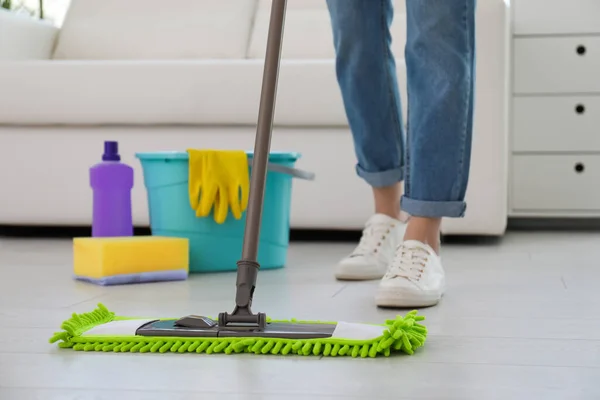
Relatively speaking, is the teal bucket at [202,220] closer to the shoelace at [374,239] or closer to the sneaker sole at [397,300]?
the shoelace at [374,239]

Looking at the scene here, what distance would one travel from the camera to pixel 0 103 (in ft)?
7.75

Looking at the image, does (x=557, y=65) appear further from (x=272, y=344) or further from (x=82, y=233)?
(x=272, y=344)

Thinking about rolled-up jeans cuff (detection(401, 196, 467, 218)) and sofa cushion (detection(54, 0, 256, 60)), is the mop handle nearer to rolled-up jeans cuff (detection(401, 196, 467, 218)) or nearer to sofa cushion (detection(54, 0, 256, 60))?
rolled-up jeans cuff (detection(401, 196, 467, 218))

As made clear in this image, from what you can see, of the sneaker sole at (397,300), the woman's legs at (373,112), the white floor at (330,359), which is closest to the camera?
the white floor at (330,359)

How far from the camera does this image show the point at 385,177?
5.18 feet

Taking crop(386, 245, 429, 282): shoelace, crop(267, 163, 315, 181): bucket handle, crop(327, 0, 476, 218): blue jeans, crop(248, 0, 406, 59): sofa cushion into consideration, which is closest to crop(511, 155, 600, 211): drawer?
crop(248, 0, 406, 59): sofa cushion

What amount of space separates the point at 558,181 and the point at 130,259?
1.66 m

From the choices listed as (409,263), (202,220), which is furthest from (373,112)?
(202,220)

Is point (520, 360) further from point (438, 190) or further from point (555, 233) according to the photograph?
point (555, 233)

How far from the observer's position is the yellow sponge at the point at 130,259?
1.58 metres

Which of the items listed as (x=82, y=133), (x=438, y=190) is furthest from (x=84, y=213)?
(x=438, y=190)

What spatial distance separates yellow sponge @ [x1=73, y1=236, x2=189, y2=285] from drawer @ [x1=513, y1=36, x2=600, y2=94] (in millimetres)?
1561

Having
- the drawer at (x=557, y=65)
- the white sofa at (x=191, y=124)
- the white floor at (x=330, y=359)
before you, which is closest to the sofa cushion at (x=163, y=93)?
the white sofa at (x=191, y=124)

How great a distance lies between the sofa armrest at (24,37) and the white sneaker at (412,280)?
170cm
